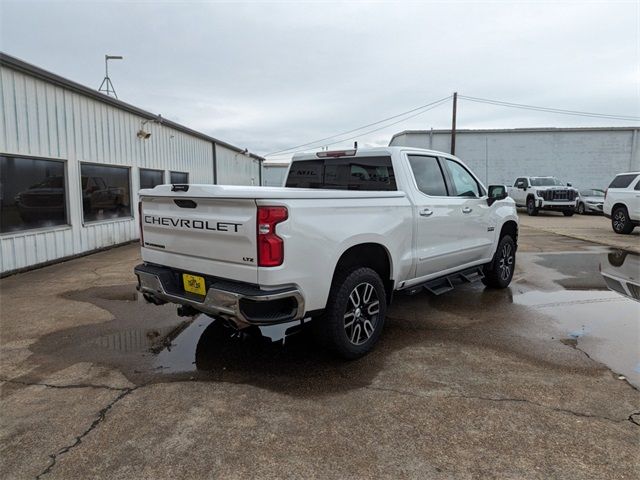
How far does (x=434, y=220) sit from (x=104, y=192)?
8.51 meters

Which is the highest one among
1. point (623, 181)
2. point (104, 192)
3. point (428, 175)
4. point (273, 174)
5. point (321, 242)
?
point (273, 174)

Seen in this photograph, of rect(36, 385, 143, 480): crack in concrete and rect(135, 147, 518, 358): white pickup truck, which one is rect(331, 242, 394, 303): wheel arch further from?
rect(36, 385, 143, 480): crack in concrete

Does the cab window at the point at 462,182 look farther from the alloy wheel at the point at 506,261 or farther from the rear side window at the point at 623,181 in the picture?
the rear side window at the point at 623,181

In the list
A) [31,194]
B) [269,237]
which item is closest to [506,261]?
[269,237]

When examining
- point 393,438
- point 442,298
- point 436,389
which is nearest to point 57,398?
point 393,438

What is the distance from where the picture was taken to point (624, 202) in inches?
517

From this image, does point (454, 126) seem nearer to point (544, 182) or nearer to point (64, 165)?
point (544, 182)

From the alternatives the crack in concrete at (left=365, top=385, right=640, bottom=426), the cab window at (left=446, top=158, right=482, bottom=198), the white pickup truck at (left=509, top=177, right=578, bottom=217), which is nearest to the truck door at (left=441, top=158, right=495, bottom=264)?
the cab window at (left=446, top=158, right=482, bottom=198)

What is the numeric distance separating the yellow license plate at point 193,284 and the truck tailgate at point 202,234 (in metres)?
0.06

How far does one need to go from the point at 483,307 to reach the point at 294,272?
3.40 metres

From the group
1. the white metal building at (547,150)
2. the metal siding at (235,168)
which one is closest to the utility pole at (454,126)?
the white metal building at (547,150)

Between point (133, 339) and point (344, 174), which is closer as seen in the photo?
point (133, 339)

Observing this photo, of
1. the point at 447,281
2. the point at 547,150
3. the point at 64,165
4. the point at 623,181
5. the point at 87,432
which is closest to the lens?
the point at 87,432

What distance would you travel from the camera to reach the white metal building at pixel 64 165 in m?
7.41
